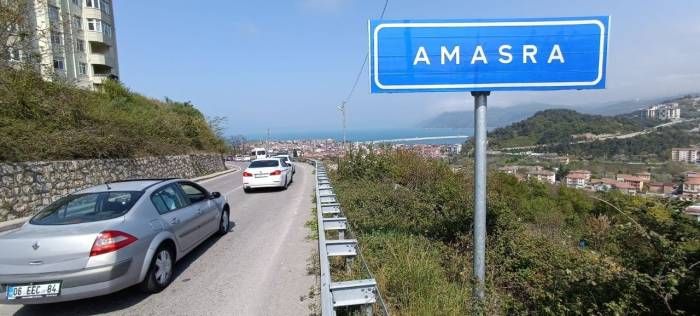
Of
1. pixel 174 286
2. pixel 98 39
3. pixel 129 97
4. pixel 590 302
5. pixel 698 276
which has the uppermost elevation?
pixel 98 39

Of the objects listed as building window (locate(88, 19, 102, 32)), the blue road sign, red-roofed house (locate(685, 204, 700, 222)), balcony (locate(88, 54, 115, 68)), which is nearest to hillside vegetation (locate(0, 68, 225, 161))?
the blue road sign

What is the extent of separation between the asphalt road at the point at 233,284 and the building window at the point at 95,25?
161 feet

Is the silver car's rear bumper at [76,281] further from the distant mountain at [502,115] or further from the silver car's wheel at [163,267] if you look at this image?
the distant mountain at [502,115]

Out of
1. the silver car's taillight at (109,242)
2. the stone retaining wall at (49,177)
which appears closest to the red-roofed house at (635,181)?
the silver car's taillight at (109,242)

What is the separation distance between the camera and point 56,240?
3717 millimetres

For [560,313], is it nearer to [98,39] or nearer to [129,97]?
[129,97]

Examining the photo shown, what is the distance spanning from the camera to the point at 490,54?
10.4 feet

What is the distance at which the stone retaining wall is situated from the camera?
9.55 m

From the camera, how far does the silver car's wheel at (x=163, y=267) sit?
456 centimetres

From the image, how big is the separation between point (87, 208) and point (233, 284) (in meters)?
2.21

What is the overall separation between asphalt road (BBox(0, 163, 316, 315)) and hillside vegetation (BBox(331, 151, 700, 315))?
119 cm

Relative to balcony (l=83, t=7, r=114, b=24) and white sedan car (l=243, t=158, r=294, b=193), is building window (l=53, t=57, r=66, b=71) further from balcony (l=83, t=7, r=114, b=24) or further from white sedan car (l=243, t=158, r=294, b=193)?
white sedan car (l=243, t=158, r=294, b=193)

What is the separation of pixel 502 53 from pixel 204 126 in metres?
34.8

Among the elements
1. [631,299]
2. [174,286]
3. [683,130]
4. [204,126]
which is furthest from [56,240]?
[683,130]
